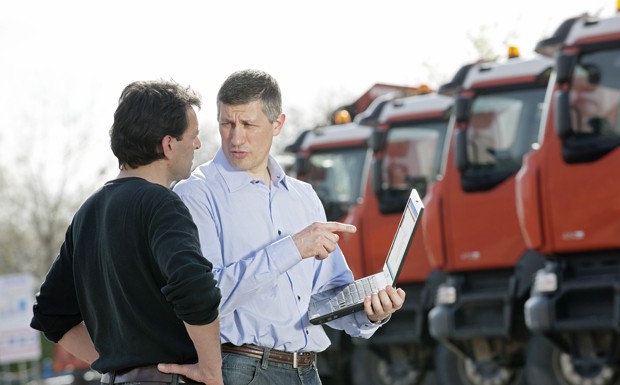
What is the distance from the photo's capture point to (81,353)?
187 inches

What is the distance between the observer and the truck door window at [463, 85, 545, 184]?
15383 millimetres

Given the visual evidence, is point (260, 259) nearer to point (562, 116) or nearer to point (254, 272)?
point (254, 272)

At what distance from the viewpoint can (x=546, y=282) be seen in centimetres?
1370

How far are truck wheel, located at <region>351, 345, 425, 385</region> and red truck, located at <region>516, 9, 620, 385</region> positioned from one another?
3348 mm

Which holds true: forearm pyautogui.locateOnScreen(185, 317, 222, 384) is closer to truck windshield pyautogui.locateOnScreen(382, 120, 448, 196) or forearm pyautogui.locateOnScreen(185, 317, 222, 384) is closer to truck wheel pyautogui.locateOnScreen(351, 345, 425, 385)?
truck wheel pyautogui.locateOnScreen(351, 345, 425, 385)

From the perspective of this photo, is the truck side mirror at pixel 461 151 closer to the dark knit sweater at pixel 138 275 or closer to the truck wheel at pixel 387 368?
the truck wheel at pixel 387 368

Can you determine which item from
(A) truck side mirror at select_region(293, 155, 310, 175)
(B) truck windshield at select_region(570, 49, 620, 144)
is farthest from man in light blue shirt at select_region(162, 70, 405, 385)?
(A) truck side mirror at select_region(293, 155, 310, 175)

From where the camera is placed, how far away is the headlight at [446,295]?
51.4 feet

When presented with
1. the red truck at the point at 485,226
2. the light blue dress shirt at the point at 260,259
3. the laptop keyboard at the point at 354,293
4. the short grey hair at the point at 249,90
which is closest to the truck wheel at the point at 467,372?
the red truck at the point at 485,226

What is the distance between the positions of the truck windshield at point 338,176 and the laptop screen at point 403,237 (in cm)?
1400

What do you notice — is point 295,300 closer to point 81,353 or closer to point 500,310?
point 81,353

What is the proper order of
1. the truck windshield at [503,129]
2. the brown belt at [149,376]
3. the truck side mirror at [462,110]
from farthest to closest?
the truck side mirror at [462,110] → the truck windshield at [503,129] → the brown belt at [149,376]

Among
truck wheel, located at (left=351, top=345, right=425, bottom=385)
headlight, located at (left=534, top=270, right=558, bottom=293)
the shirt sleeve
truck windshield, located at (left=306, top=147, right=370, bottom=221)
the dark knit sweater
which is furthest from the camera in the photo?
truck windshield, located at (left=306, top=147, right=370, bottom=221)

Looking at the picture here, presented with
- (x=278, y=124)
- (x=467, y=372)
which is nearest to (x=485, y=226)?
(x=467, y=372)
